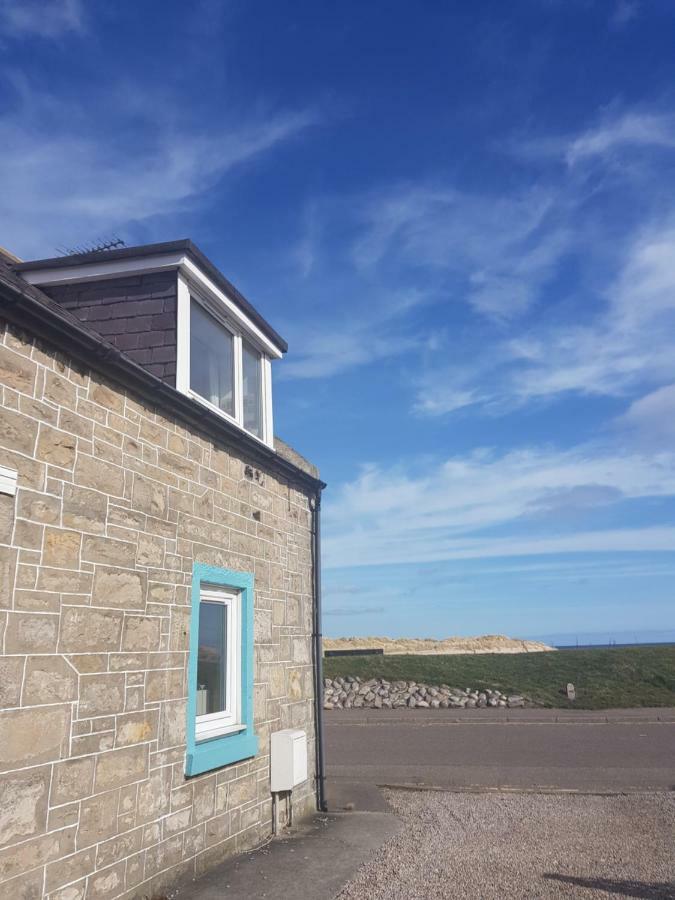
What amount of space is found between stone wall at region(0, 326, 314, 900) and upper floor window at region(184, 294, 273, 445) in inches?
41.2

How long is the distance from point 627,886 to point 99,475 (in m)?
5.17

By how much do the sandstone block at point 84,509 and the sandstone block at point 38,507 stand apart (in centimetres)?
10

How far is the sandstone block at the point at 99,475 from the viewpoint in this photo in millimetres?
5023

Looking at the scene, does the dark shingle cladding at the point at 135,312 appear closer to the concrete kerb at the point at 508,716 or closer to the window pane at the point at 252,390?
the window pane at the point at 252,390

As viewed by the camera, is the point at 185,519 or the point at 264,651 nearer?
the point at 185,519

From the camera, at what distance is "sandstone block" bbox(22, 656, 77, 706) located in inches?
171

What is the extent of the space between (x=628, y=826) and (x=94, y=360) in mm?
7203

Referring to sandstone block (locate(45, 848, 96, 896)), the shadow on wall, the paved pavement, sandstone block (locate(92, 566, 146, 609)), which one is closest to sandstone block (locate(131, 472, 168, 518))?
sandstone block (locate(92, 566, 146, 609))

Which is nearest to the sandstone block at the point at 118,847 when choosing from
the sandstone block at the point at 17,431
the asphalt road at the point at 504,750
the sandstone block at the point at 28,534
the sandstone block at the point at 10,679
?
the sandstone block at the point at 10,679

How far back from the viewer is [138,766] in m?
5.28

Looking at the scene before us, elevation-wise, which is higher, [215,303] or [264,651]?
[215,303]

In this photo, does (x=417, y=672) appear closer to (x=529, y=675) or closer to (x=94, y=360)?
(x=529, y=675)

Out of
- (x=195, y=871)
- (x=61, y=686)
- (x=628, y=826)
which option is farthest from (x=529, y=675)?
(x=61, y=686)

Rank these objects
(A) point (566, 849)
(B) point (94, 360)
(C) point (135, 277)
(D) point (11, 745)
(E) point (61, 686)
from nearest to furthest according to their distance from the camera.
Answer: (D) point (11, 745), (E) point (61, 686), (B) point (94, 360), (A) point (566, 849), (C) point (135, 277)
